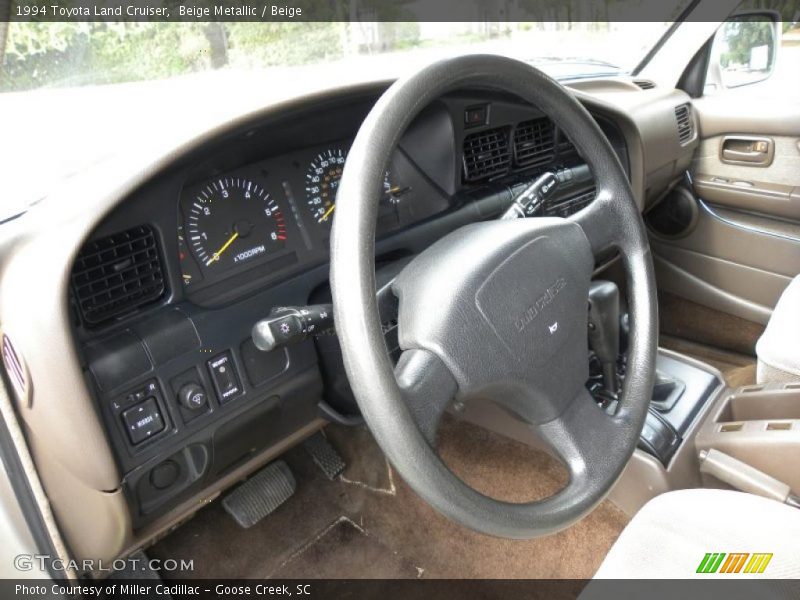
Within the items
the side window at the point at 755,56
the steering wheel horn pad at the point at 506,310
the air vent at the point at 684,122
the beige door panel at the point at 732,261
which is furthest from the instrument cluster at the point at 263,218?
the side window at the point at 755,56

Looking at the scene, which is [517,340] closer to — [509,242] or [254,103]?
[509,242]

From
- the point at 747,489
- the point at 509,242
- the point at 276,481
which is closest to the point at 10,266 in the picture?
the point at 509,242

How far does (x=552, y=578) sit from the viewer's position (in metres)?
1.58

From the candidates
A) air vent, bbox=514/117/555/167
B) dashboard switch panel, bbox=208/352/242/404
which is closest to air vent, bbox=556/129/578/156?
air vent, bbox=514/117/555/167

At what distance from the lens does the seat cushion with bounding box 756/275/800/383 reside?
145 centimetres

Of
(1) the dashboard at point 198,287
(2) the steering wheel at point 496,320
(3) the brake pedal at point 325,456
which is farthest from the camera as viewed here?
(3) the brake pedal at point 325,456

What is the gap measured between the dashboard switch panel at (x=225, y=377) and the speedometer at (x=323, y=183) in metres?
0.34

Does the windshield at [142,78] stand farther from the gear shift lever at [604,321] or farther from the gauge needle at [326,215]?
the gear shift lever at [604,321]

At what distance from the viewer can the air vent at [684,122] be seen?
2164 mm

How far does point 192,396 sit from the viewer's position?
112 cm

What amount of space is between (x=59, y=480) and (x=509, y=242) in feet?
2.68

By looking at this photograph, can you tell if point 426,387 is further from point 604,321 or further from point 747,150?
point 747,150

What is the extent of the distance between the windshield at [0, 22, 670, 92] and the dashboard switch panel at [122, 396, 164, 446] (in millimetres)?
542

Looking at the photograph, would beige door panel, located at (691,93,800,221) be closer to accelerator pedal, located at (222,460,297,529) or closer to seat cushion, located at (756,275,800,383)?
seat cushion, located at (756,275,800,383)
